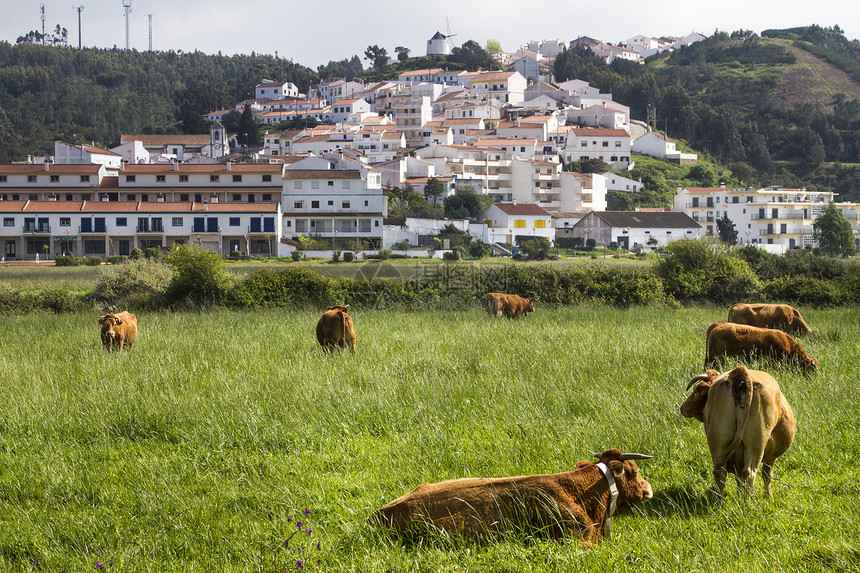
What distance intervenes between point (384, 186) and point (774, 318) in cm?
7602

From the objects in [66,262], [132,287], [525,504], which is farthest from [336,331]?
[66,262]

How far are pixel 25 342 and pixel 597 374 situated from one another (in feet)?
41.6

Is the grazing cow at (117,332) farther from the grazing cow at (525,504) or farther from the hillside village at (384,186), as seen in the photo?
the hillside village at (384,186)

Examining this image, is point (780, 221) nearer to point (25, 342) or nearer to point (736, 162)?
point (736, 162)

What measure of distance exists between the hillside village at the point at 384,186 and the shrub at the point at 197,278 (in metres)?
10.5

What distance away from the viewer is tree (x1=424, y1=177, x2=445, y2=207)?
275ft

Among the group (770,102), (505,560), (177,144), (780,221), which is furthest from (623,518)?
(770,102)

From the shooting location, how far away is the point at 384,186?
8856cm

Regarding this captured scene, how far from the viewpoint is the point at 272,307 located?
2317cm

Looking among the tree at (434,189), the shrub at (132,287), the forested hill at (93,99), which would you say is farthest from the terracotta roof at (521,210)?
the forested hill at (93,99)

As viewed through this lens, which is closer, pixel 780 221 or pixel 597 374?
pixel 597 374

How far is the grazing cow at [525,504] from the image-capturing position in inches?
207

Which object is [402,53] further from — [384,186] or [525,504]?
[525,504]

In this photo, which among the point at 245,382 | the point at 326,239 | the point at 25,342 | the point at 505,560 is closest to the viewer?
the point at 505,560
